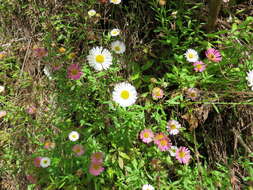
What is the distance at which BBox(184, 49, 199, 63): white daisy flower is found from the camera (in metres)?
1.73

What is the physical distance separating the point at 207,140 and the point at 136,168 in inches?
24.5

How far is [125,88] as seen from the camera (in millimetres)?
1489

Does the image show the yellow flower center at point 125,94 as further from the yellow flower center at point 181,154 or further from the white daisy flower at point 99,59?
the yellow flower center at point 181,154

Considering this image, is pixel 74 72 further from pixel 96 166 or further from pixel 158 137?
pixel 158 137

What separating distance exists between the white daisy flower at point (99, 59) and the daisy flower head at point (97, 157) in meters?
0.53

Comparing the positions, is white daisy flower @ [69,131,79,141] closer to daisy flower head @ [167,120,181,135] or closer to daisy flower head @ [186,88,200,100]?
daisy flower head @ [167,120,181,135]

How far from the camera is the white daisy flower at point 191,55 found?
1727mm

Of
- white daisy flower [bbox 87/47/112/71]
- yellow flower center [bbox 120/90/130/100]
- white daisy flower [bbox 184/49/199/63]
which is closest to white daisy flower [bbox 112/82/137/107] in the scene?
yellow flower center [bbox 120/90/130/100]

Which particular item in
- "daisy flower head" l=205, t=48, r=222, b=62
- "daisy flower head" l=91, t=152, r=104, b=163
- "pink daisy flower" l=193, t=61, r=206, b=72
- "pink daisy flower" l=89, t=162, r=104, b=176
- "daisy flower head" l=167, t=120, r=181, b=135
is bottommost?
"daisy flower head" l=167, t=120, r=181, b=135

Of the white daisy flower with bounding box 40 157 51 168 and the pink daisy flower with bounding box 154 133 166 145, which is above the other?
the white daisy flower with bounding box 40 157 51 168

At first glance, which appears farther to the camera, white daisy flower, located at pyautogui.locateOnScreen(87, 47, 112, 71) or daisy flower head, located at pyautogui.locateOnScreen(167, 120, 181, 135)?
daisy flower head, located at pyautogui.locateOnScreen(167, 120, 181, 135)

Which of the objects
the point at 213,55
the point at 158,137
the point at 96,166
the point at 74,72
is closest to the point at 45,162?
the point at 96,166

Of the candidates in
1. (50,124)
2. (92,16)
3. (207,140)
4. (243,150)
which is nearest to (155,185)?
(207,140)

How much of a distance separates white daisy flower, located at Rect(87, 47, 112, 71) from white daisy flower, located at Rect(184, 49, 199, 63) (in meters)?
0.59
